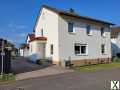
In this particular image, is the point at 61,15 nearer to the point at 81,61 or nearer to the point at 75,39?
the point at 75,39

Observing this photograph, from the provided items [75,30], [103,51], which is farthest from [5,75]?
[103,51]

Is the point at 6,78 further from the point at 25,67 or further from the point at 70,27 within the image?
the point at 70,27

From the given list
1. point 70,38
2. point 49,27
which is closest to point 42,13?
point 49,27

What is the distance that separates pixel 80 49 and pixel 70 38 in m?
2.34

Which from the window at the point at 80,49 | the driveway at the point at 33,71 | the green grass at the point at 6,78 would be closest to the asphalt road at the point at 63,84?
the green grass at the point at 6,78

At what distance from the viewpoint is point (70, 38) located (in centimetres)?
2920

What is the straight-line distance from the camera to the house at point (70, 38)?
93.3 ft

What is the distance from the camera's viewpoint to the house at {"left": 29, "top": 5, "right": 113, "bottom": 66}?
93.3ft

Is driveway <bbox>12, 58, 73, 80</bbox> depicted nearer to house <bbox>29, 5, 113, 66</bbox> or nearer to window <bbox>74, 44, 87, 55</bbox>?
house <bbox>29, 5, 113, 66</bbox>

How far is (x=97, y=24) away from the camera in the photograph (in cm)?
3309

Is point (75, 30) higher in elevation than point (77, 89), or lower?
higher

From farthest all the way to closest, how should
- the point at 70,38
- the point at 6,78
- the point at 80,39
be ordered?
the point at 80,39, the point at 70,38, the point at 6,78

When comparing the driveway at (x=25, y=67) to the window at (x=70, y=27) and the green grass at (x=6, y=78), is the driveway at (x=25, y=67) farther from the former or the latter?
the window at (x=70, y=27)

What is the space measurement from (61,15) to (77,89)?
16.9 metres
